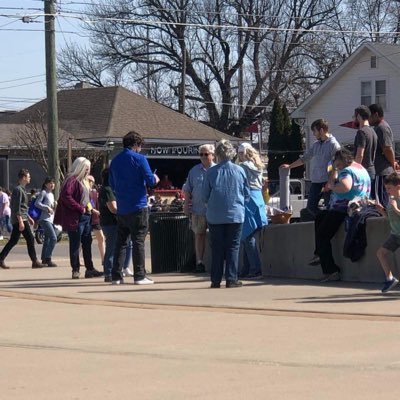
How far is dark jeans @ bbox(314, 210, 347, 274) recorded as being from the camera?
12414 millimetres

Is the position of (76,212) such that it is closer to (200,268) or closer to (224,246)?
(200,268)

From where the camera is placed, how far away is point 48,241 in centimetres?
1719

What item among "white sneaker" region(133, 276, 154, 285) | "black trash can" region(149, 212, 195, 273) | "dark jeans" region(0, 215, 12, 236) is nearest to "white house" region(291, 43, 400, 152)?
"dark jeans" region(0, 215, 12, 236)

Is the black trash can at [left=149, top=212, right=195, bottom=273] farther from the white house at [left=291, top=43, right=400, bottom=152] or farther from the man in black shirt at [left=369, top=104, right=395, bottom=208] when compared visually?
the white house at [left=291, top=43, right=400, bottom=152]

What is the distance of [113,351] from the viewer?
321 inches

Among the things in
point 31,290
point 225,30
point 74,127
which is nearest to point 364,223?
point 31,290

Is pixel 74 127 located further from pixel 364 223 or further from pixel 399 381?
pixel 399 381

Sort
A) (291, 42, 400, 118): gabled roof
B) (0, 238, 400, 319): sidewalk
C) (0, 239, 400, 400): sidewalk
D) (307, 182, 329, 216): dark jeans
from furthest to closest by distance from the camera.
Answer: (291, 42, 400, 118): gabled roof → (307, 182, 329, 216): dark jeans → (0, 238, 400, 319): sidewalk → (0, 239, 400, 400): sidewalk

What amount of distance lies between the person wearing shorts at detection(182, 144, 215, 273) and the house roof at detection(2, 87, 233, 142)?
28.9 meters

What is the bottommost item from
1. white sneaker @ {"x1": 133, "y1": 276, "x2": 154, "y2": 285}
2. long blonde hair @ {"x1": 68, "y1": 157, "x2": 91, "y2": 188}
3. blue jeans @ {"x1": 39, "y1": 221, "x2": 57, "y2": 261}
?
white sneaker @ {"x1": 133, "y1": 276, "x2": 154, "y2": 285}

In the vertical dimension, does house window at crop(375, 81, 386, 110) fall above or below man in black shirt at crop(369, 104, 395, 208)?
above

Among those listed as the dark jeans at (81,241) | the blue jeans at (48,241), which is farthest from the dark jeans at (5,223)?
the dark jeans at (81,241)

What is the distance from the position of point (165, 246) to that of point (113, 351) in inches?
252

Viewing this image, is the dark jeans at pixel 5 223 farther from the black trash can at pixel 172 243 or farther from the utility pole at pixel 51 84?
the black trash can at pixel 172 243
